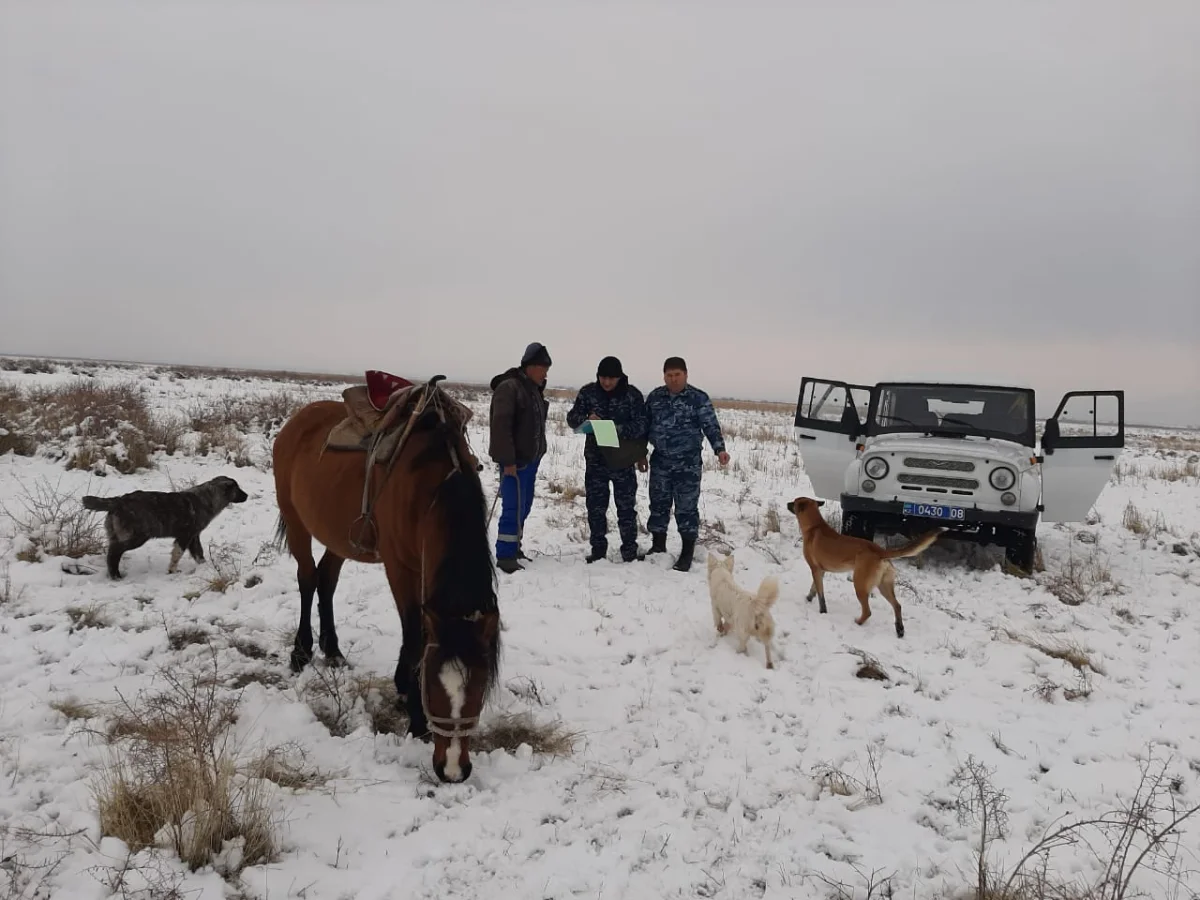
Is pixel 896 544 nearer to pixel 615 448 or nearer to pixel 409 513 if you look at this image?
pixel 615 448

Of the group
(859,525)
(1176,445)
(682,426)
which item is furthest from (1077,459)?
(1176,445)

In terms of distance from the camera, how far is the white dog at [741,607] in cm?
458

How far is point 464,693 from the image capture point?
2.73 m

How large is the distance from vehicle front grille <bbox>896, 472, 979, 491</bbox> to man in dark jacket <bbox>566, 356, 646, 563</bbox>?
2991mm

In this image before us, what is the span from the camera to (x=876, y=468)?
23.0ft

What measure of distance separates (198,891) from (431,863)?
83cm

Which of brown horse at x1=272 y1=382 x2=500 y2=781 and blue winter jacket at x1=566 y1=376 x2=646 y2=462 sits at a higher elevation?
blue winter jacket at x1=566 y1=376 x2=646 y2=462

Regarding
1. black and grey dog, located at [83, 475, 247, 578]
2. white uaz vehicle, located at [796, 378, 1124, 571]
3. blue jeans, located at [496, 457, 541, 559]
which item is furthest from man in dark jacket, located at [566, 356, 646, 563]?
black and grey dog, located at [83, 475, 247, 578]

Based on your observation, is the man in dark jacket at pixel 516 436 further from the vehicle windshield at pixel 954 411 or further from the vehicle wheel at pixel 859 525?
the vehicle windshield at pixel 954 411

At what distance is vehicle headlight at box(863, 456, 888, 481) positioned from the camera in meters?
6.99

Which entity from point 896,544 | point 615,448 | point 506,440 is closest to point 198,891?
point 506,440

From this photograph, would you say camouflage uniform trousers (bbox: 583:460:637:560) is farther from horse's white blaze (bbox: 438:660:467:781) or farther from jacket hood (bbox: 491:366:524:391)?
horse's white blaze (bbox: 438:660:467:781)

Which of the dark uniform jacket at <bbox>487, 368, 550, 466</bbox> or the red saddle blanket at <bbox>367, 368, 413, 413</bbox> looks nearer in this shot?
the red saddle blanket at <bbox>367, 368, 413, 413</bbox>

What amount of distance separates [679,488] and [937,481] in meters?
2.89
